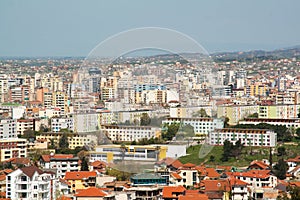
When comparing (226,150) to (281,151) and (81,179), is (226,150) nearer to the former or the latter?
(281,151)

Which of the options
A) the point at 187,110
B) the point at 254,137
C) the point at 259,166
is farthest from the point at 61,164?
the point at 254,137

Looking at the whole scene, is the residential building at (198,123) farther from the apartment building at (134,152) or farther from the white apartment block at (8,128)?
the white apartment block at (8,128)

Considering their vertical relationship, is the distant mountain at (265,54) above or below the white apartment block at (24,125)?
above

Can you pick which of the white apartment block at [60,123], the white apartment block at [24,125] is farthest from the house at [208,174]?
the white apartment block at [24,125]

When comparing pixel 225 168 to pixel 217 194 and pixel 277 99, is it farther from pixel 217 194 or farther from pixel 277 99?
pixel 277 99

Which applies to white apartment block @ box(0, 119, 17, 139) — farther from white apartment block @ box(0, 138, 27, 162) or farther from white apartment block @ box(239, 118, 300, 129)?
white apartment block @ box(239, 118, 300, 129)

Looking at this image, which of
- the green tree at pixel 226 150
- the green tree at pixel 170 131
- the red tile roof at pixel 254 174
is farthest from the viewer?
the green tree at pixel 226 150

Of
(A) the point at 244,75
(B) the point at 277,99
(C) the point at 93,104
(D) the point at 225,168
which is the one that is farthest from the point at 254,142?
(A) the point at 244,75
